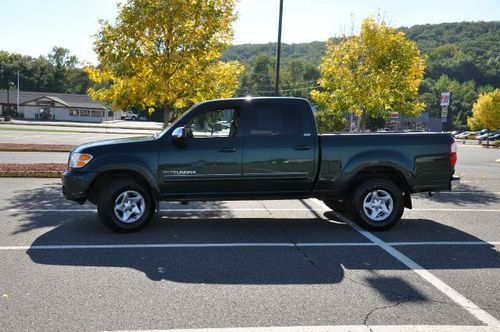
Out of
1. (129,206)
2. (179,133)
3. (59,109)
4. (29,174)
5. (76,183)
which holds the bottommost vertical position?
(29,174)

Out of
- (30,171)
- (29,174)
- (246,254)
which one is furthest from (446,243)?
(30,171)

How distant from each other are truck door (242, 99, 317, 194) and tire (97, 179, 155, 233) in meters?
1.57

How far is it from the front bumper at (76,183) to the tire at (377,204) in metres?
4.11

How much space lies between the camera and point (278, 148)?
709 centimetres

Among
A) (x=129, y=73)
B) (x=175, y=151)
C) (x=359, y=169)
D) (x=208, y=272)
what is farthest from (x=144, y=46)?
(x=208, y=272)

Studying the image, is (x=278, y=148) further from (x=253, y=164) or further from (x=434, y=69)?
(x=434, y=69)

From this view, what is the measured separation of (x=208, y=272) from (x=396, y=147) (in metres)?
3.77

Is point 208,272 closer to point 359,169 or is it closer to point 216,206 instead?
point 359,169

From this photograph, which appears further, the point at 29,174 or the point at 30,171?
the point at 30,171

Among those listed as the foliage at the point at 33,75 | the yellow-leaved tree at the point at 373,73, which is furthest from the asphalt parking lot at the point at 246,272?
the foliage at the point at 33,75

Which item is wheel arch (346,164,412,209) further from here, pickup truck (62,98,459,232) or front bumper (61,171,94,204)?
front bumper (61,171,94,204)

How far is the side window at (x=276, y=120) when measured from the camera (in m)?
7.20

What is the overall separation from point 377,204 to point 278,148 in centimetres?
186

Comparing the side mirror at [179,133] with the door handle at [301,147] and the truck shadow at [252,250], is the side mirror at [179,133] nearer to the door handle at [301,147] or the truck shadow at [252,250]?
the truck shadow at [252,250]
